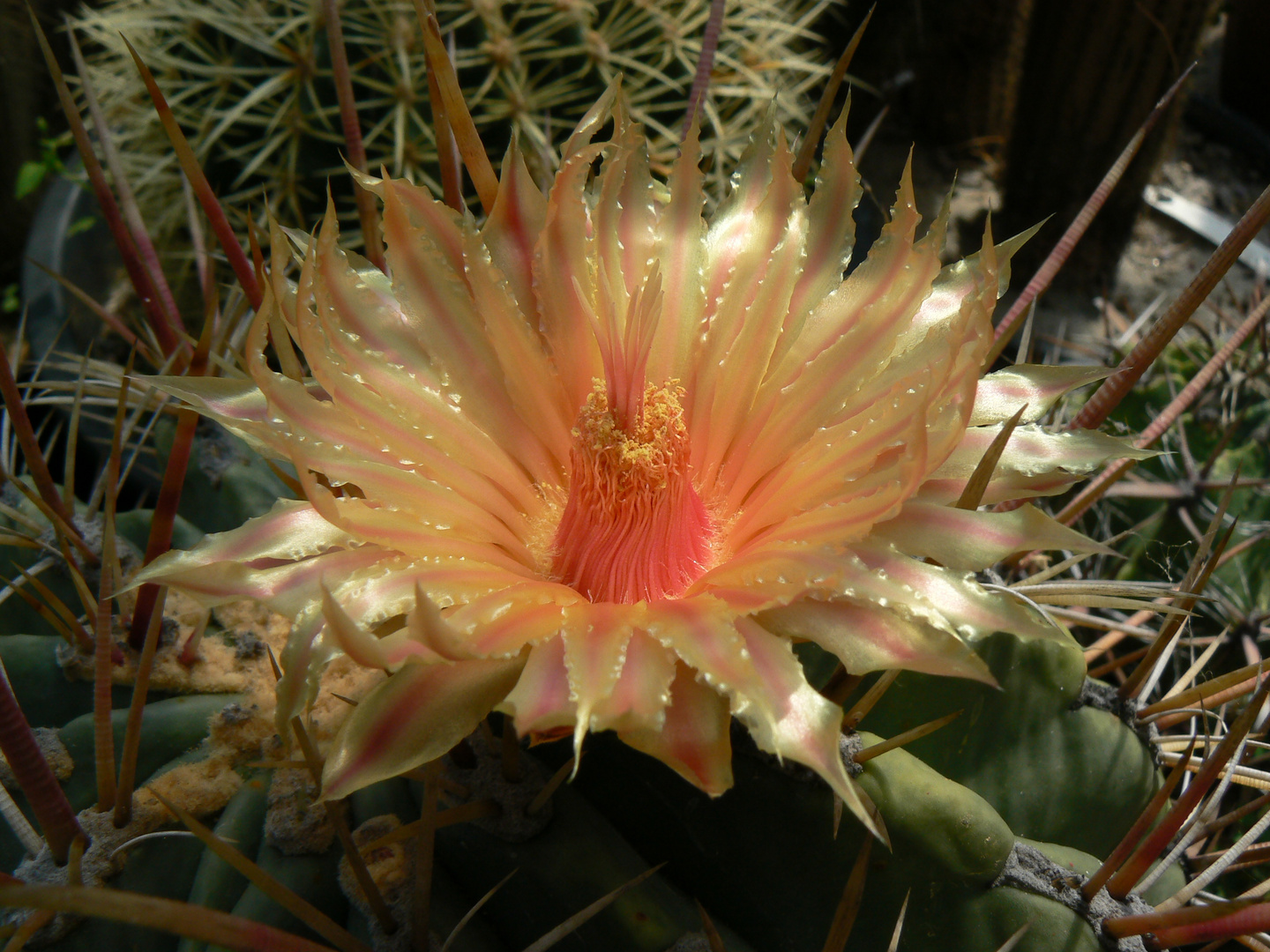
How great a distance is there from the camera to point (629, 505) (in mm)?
833

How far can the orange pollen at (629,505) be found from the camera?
0.82m

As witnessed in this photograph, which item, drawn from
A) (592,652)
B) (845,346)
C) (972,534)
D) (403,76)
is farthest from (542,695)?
(403,76)

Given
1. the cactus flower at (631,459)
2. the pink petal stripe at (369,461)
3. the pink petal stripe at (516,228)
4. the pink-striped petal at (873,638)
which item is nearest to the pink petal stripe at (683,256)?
the cactus flower at (631,459)

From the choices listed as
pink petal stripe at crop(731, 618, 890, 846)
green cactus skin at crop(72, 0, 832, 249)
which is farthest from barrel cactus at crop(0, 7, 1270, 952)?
green cactus skin at crop(72, 0, 832, 249)

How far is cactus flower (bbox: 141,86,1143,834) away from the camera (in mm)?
538

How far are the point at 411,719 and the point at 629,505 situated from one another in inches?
13.1

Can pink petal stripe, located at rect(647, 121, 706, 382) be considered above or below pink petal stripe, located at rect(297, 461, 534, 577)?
above

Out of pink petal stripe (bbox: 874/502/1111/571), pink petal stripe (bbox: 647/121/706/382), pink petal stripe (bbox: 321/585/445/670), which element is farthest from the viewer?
pink petal stripe (bbox: 647/121/706/382)

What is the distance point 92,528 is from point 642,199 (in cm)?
57

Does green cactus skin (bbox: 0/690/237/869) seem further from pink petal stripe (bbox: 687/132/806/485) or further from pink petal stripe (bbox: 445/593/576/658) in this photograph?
pink petal stripe (bbox: 687/132/806/485)

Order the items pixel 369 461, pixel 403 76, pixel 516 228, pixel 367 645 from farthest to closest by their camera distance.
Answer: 1. pixel 403 76
2. pixel 516 228
3. pixel 369 461
4. pixel 367 645

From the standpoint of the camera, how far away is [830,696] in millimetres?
576

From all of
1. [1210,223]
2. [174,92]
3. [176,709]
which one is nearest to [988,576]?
[176,709]

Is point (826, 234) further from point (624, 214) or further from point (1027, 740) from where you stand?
point (1027, 740)
